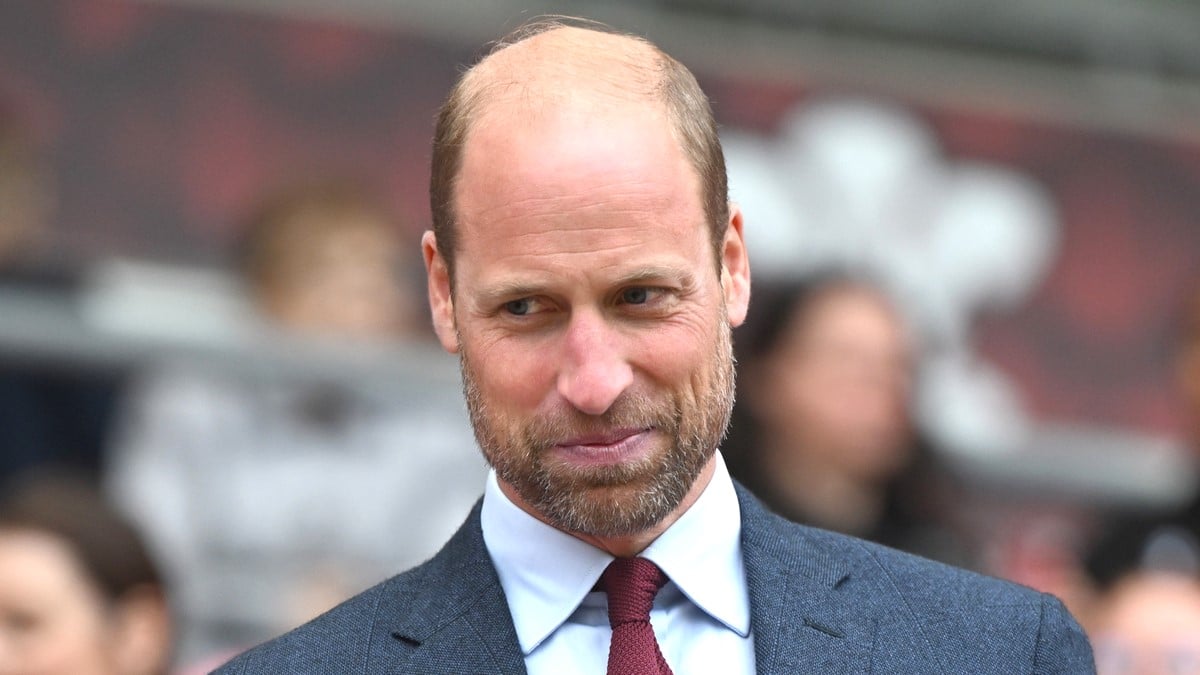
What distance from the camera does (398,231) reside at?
22.5 feet

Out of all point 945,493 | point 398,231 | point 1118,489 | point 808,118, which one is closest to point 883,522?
point 945,493

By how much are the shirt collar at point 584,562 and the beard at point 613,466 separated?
0.06m

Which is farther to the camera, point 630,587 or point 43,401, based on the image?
point 43,401

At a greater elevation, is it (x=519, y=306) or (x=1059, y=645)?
(x=519, y=306)

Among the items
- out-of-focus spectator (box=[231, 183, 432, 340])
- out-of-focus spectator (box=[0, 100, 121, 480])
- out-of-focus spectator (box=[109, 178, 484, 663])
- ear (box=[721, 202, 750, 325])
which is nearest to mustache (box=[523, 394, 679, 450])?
ear (box=[721, 202, 750, 325])

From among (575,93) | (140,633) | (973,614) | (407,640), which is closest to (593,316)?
(575,93)

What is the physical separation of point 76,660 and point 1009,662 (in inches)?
86.5

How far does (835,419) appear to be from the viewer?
543 cm

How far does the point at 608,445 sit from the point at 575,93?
0.51 metres

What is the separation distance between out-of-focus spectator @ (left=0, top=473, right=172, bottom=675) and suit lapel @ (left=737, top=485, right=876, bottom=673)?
1.82 m

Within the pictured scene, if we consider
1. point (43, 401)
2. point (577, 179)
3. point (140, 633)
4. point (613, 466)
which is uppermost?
point (577, 179)

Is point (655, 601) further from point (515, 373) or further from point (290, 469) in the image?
point (290, 469)

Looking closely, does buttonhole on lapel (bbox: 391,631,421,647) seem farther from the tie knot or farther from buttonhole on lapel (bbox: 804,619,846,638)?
buttonhole on lapel (bbox: 804,619,846,638)

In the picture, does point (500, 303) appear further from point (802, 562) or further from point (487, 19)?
point (487, 19)
